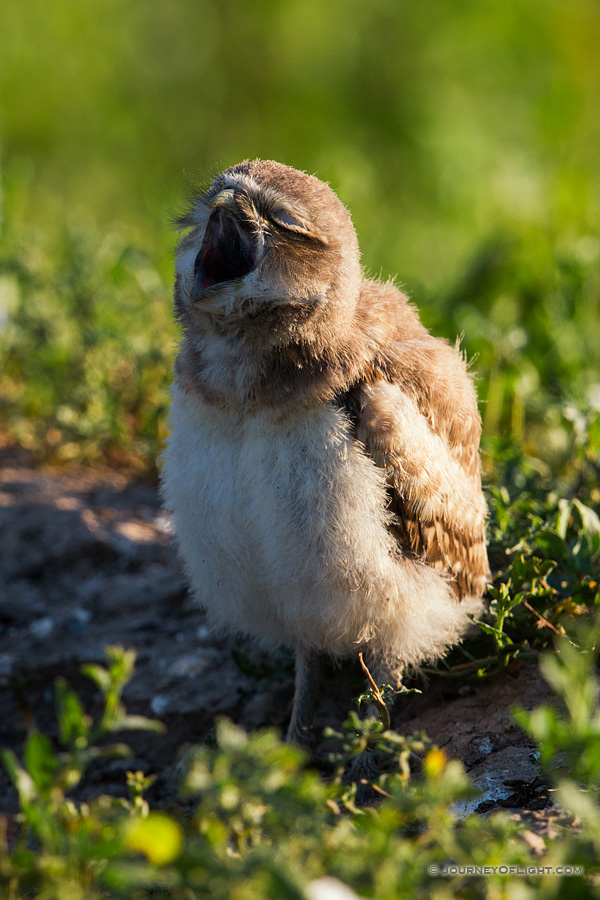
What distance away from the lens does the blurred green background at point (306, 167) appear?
5289 millimetres

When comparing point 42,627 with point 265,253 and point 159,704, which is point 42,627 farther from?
point 265,253

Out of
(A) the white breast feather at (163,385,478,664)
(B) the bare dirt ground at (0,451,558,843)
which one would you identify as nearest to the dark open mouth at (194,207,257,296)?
(A) the white breast feather at (163,385,478,664)

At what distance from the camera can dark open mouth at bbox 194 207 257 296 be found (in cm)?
322

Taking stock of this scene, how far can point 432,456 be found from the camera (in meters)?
3.30

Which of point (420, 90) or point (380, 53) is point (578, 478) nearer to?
point (420, 90)

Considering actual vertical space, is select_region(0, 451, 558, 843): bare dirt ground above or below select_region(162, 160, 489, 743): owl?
below

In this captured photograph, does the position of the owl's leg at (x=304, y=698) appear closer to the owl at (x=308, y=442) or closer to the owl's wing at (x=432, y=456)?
the owl at (x=308, y=442)

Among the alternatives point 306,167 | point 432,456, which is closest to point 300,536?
point 432,456

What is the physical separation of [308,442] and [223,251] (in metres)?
A: 0.80

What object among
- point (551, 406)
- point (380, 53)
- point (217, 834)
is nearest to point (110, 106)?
point (380, 53)

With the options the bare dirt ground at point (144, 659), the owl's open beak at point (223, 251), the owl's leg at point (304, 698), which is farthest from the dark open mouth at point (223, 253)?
the owl's leg at point (304, 698)

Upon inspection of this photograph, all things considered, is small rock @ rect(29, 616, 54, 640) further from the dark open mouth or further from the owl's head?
the dark open mouth

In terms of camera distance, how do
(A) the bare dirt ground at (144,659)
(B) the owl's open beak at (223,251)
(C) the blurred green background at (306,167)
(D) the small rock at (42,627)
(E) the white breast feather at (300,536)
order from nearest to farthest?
(E) the white breast feather at (300,536)
(B) the owl's open beak at (223,251)
(A) the bare dirt ground at (144,659)
(D) the small rock at (42,627)
(C) the blurred green background at (306,167)

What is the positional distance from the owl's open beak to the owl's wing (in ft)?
2.03
